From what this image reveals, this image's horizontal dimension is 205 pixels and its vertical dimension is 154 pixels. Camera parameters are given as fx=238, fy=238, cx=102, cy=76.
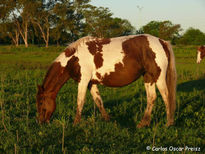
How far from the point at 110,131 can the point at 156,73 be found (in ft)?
6.67

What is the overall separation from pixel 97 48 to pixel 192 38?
91950mm

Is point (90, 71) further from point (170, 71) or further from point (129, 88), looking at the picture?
point (129, 88)

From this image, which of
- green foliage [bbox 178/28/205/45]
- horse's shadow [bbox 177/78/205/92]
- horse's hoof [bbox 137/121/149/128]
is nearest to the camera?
horse's hoof [bbox 137/121/149/128]

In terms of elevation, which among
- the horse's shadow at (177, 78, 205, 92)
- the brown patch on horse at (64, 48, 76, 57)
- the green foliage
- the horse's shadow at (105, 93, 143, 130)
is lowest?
the horse's shadow at (105, 93, 143, 130)

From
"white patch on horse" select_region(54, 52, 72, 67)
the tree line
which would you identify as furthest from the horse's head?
the tree line

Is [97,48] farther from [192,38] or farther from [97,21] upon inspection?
[192,38]

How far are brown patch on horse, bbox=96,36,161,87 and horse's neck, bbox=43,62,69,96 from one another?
1085 mm

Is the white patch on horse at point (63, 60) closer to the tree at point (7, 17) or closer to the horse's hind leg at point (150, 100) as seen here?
the horse's hind leg at point (150, 100)

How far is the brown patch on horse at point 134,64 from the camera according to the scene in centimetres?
624

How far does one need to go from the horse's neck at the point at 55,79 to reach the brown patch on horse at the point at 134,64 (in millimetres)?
1085

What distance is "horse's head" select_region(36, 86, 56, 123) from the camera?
624cm

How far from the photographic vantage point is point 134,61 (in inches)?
247

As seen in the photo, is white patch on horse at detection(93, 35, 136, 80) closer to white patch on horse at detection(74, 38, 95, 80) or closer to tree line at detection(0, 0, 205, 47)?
white patch on horse at detection(74, 38, 95, 80)

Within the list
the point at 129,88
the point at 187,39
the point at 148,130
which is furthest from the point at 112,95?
the point at 187,39
